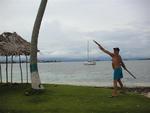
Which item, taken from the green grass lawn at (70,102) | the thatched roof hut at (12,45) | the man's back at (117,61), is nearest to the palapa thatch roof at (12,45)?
the thatched roof hut at (12,45)

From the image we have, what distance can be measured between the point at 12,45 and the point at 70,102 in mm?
6161

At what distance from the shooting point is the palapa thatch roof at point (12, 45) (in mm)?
20125

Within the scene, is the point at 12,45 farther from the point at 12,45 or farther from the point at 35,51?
the point at 35,51

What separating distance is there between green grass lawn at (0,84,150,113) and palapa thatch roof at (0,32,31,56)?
207cm

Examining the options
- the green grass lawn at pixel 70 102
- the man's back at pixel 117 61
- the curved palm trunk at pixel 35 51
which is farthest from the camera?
the curved palm trunk at pixel 35 51

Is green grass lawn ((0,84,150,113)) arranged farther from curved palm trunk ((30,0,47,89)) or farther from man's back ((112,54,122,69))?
man's back ((112,54,122,69))

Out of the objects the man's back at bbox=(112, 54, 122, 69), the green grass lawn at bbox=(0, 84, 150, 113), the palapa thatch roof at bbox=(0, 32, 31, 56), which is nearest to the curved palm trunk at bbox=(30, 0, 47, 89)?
the green grass lawn at bbox=(0, 84, 150, 113)

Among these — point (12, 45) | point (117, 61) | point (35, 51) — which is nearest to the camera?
point (117, 61)

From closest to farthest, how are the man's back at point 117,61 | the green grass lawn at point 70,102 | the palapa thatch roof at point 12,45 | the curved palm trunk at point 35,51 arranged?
the green grass lawn at point 70,102 < the man's back at point 117,61 < the curved palm trunk at point 35,51 < the palapa thatch roof at point 12,45

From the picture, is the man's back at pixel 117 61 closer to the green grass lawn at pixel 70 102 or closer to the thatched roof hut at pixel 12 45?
the green grass lawn at pixel 70 102

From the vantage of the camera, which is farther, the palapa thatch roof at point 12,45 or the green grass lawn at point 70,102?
the palapa thatch roof at point 12,45

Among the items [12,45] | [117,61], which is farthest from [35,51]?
[117,61]

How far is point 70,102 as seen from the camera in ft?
51.8

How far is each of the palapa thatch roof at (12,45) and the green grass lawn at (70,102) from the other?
6.78 feet
